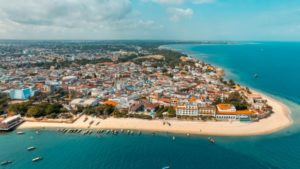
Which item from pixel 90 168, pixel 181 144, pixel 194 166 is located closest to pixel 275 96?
pixel 181 144

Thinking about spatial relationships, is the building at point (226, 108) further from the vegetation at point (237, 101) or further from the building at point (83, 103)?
the building at point (83, 103)

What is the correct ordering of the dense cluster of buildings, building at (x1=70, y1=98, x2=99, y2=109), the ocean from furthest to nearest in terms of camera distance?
building at (x1=70, y1=98, x2=99, y2=109), the dense cluster of buildings, the ocean

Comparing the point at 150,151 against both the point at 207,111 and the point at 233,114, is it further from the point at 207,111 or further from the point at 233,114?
the point at 233,114

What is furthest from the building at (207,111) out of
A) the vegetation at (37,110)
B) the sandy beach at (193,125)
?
the vegetation at (37,110)

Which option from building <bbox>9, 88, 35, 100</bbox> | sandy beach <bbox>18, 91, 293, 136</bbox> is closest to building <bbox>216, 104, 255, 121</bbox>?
sandy beach <bbox>18, 91, 293, 136</bbox>

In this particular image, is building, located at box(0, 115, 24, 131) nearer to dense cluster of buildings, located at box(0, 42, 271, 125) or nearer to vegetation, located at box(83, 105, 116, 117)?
dense cluster of buildings, located at box(0, 42, 271, 125)

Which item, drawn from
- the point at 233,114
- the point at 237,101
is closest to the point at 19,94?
the point at 233,114
